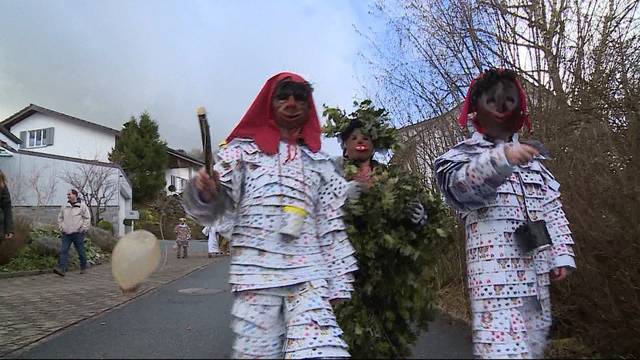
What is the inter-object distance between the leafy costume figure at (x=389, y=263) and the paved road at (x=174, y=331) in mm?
220

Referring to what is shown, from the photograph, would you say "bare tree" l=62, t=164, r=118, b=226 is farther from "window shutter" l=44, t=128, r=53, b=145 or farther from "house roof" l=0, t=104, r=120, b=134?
"window shutter" l=44, t=128, r=53, b=145

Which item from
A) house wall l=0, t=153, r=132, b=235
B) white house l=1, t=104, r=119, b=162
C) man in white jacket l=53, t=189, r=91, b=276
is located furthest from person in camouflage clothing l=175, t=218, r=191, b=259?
white house l=1, t=104, r=119, b=162

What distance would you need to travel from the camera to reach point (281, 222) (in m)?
2.53

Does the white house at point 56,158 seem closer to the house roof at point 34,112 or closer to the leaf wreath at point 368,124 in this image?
the house roof at point 34,112

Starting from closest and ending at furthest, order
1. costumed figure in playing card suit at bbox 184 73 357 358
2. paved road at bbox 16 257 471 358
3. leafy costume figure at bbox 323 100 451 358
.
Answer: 1. costumed figure in playing card suit at bbox 184 73 357 358
2. paved road at bbox 16 257 471 358
3. leafy costume figure at bbox 323 100 451 358

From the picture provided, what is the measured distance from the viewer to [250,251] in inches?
98.4

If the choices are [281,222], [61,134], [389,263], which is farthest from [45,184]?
[281,222]

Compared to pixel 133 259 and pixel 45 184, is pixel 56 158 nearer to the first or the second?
pixel 45 184

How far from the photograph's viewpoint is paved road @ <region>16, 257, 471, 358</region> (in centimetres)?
264

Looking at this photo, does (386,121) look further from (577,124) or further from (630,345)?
(630,345)

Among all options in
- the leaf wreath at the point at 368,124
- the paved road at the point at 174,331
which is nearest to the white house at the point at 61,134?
the paved road at the point at 174,331

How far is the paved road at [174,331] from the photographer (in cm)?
264

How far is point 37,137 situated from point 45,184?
17.8m

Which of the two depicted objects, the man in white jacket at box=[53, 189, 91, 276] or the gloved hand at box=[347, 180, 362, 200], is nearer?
the gloved hand at box=[347, 180, 362, 200]
